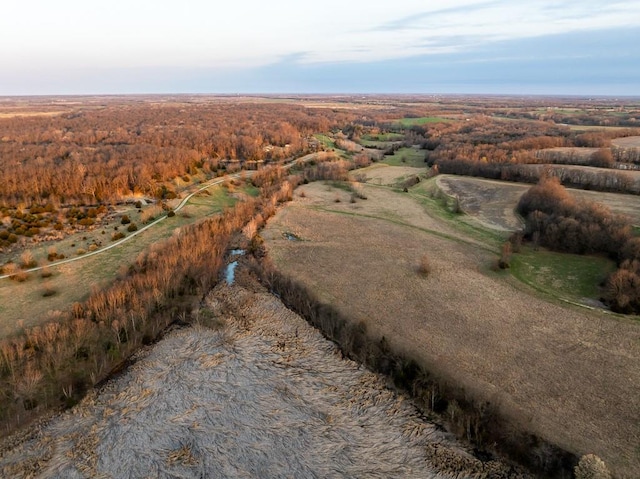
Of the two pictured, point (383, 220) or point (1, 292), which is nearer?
point (1, 292)

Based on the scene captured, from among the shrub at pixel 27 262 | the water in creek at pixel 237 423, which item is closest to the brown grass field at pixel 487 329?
the water in creek at pixel 237 423

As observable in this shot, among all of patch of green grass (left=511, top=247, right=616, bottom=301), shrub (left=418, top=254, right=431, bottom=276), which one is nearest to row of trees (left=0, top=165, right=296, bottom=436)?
shrub (left=418, top=254, right=431, bottom=276)

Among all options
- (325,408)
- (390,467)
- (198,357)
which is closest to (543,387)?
(390,467)

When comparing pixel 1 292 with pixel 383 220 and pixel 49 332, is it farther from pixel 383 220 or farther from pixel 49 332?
pixel 383 220

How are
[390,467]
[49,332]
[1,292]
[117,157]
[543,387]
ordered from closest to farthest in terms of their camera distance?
1. [390,467]
2. [543,387]
3. [49,332]
4. [1,292]
5. [117,157]

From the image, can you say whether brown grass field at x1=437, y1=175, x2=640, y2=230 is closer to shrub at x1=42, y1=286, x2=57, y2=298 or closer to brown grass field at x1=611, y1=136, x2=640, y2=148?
brown grass field at x1=611, y1=136, x2=640, y2=148

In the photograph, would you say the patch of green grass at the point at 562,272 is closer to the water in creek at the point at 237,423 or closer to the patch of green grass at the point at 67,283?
the water in creek at the point at 237,423
